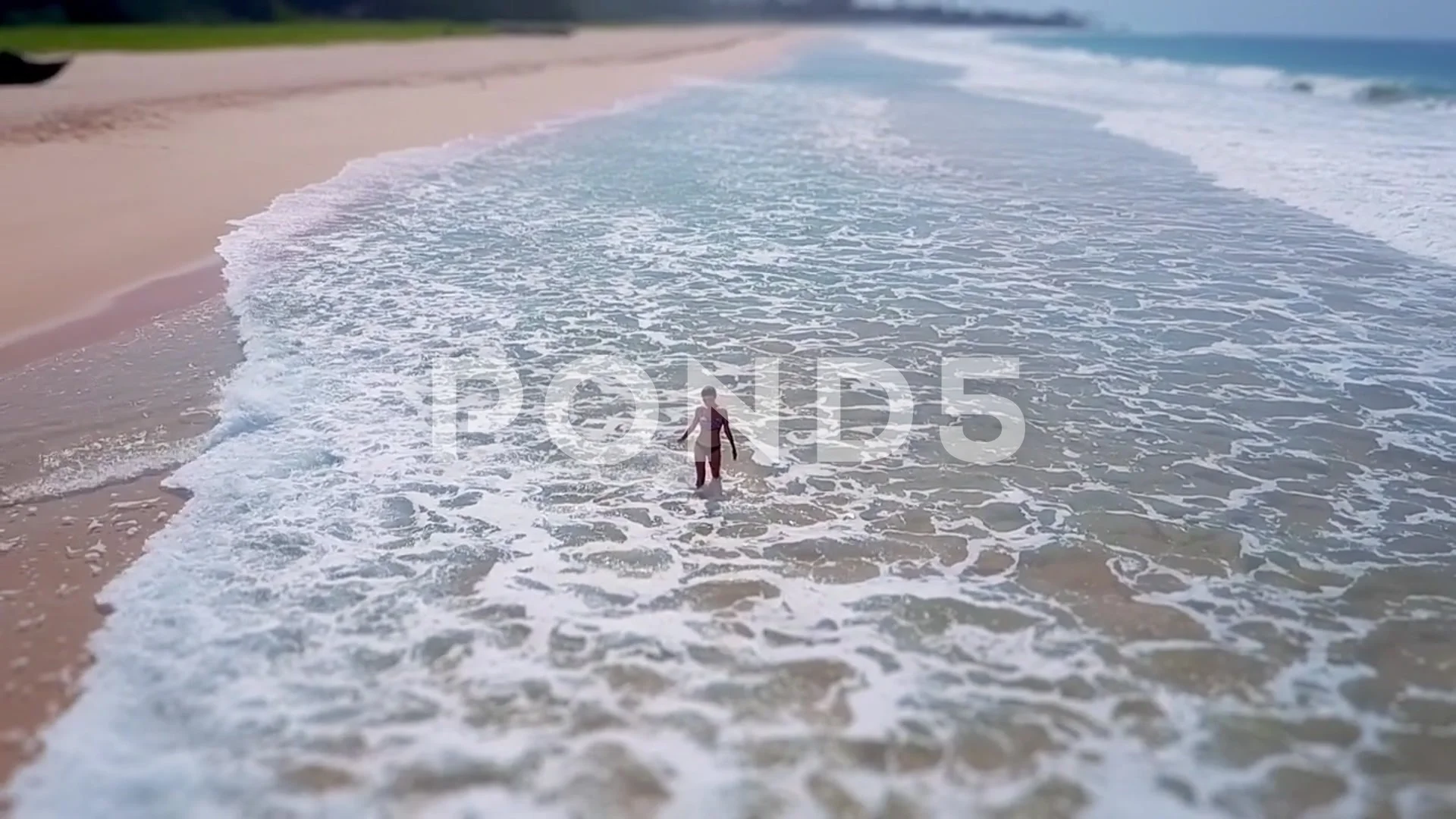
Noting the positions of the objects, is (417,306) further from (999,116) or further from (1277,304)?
(999,116)

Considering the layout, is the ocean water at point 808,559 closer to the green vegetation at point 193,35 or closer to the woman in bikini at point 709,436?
the woman in bikini at point 709,436

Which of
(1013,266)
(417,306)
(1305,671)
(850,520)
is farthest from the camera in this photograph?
(1013,266)

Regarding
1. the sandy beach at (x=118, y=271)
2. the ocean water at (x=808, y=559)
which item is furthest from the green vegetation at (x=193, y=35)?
A: the ocean water at (x=808, y=559)

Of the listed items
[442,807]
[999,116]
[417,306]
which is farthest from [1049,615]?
[999,116]

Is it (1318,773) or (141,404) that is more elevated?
(141,404)

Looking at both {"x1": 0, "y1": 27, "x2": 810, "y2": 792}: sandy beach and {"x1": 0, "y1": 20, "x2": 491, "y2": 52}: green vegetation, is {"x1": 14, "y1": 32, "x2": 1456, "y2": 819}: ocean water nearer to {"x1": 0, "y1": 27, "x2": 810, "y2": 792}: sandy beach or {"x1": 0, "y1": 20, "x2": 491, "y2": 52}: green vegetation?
{"x1": 0, "y1": 27, "x2": 810, "y2": 792}: sandy beach

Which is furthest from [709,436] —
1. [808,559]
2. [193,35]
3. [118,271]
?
[193,35]

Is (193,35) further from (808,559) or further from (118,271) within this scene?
(808,559)
